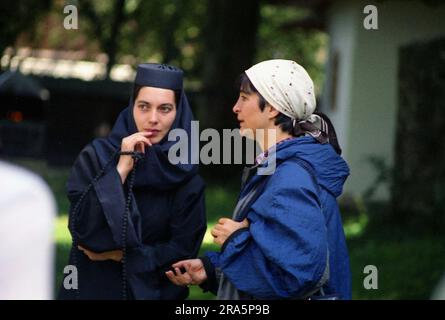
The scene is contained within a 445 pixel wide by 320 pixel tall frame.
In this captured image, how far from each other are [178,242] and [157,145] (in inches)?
13.5

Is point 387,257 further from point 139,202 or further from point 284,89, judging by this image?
point 284,89

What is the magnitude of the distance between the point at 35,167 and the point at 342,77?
6.22 m

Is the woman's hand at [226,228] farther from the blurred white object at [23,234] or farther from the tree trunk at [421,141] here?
the tree trunk at [421,141]

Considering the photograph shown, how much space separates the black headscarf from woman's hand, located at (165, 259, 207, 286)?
1.00ft

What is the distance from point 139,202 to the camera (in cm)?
338

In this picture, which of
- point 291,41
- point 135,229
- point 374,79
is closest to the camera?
point 135,229

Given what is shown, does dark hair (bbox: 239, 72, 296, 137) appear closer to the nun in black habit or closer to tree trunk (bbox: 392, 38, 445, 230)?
the nun in black habit

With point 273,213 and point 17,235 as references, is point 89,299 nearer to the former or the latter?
point 273,213

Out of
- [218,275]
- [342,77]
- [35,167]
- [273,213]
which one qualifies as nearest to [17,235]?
[273,213]

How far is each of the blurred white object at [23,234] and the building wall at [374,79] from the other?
12545 mm

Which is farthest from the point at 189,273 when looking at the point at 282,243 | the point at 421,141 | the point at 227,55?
the point at 227,55

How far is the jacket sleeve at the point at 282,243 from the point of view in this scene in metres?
2.69
